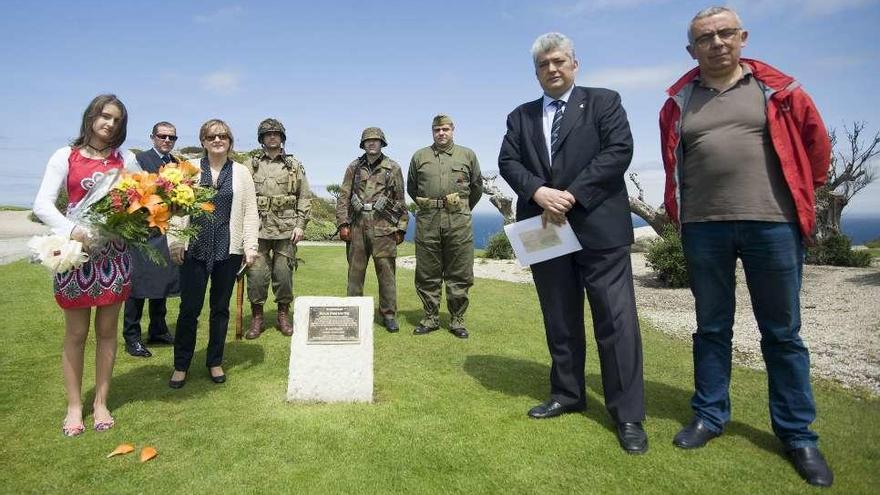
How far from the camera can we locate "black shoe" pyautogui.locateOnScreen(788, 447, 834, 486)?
9.65 ft

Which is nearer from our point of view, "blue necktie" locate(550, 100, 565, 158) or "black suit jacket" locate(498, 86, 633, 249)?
"black suit jacket" locate(498, 86, 633, 249)

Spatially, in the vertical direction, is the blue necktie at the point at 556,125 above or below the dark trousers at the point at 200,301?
above

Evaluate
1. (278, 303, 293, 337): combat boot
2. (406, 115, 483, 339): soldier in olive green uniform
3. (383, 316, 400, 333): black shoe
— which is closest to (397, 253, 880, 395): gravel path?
(406, 115, 483, 339): soldier in olive green uniform

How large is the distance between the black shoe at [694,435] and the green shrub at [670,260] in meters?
7.74

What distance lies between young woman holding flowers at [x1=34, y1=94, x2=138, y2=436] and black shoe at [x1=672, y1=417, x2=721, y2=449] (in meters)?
3.87

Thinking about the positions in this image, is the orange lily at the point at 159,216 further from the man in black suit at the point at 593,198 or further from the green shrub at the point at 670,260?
the green shrub at the point at 670,260

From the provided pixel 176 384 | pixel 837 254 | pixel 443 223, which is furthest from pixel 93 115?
pixel 837 254

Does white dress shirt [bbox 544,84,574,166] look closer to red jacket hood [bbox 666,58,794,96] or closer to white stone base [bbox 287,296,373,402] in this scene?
red jacket hood [bbox 666,58,794,96]

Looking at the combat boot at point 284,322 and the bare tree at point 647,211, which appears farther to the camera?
the bare tree at point 647,211

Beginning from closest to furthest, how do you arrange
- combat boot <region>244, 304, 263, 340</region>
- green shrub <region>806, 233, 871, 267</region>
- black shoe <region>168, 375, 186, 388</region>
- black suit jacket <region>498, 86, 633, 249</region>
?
black suit jacket <region>498, 86, 633, 249</region>, black shoe <region>168, 375, 186, 388</region>, combat boot <region>244, 304, 263, 340</region>, green shrub <region>806, 233, 871, 267</region>

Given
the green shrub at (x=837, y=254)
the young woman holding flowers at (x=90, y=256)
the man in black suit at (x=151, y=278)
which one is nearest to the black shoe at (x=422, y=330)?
the man in black suit at (x=151, y=278)

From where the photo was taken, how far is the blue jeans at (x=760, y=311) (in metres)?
3.18

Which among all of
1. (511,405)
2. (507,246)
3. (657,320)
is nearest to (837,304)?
(657,320)

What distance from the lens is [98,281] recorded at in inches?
140
